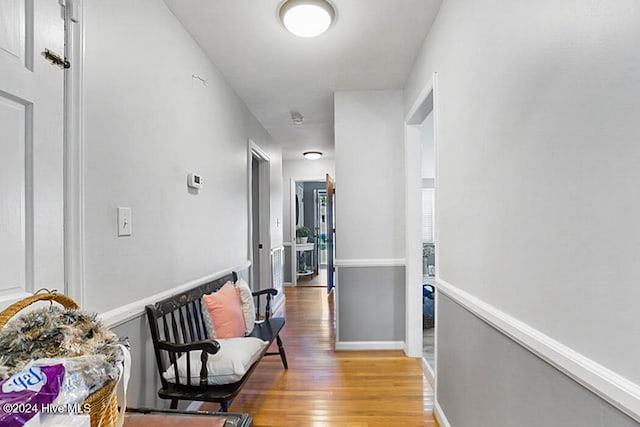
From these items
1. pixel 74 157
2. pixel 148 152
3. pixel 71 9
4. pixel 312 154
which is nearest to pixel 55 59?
pixel 71 9

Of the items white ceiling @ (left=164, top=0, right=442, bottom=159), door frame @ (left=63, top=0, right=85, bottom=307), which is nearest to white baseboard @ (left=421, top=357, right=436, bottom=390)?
door frame @ (left=63, top=0, right=85, bottom=307)

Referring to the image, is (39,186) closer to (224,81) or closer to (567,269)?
(567,269)

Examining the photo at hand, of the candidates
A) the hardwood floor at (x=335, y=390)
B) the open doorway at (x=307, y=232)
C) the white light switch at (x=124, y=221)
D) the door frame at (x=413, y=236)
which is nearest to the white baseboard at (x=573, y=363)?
the hardwood floor at (x=335, y=390)

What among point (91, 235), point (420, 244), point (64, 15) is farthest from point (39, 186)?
point (420, 244)

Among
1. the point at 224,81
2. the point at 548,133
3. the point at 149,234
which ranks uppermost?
the point at 224,81

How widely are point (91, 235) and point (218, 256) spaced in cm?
144

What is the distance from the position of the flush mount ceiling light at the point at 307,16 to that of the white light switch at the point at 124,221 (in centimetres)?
141

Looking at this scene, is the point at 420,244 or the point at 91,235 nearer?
the point at 91,235

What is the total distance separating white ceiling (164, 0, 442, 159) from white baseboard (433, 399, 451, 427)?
2.41 metres

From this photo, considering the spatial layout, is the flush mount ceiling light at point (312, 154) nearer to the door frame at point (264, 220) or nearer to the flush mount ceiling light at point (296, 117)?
the door frame at point (264, 220)

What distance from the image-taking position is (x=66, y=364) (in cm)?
68

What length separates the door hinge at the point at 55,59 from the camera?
1234 millimetres

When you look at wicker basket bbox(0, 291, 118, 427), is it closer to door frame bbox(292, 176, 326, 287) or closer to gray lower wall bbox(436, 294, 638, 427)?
gray lower wall bbox(436, 294, 638, 427)

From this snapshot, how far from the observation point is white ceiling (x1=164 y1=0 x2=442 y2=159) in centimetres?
214
